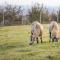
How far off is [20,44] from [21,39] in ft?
0.27

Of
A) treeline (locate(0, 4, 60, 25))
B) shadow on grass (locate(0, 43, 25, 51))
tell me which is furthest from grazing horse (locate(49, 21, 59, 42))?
shadow on grass (locate(0, 43, 25, 51))

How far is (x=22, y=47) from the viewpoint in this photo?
3996mm

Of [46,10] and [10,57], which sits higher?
[46,10]

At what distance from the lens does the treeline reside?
4.01 m

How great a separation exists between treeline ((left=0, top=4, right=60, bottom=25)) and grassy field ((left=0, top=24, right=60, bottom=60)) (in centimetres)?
9

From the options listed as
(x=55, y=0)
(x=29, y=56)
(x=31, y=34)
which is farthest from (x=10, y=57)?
(x=55, y=0)

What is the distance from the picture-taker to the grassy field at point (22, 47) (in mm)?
3854

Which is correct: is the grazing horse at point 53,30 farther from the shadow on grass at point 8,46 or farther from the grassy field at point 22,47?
the shadow on grass at point 8,46

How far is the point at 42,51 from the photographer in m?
3.96

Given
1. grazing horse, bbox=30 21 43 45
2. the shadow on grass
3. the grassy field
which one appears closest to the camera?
the grassy field

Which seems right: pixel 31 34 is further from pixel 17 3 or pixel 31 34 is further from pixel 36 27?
pixel 17 3

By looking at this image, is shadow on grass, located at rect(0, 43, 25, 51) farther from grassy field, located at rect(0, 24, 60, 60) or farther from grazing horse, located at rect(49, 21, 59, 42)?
grazing horse, located at rect(49, 21, 59, 42)

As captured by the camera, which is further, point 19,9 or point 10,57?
point 19,9

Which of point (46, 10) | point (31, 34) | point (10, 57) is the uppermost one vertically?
point (46, 10)
